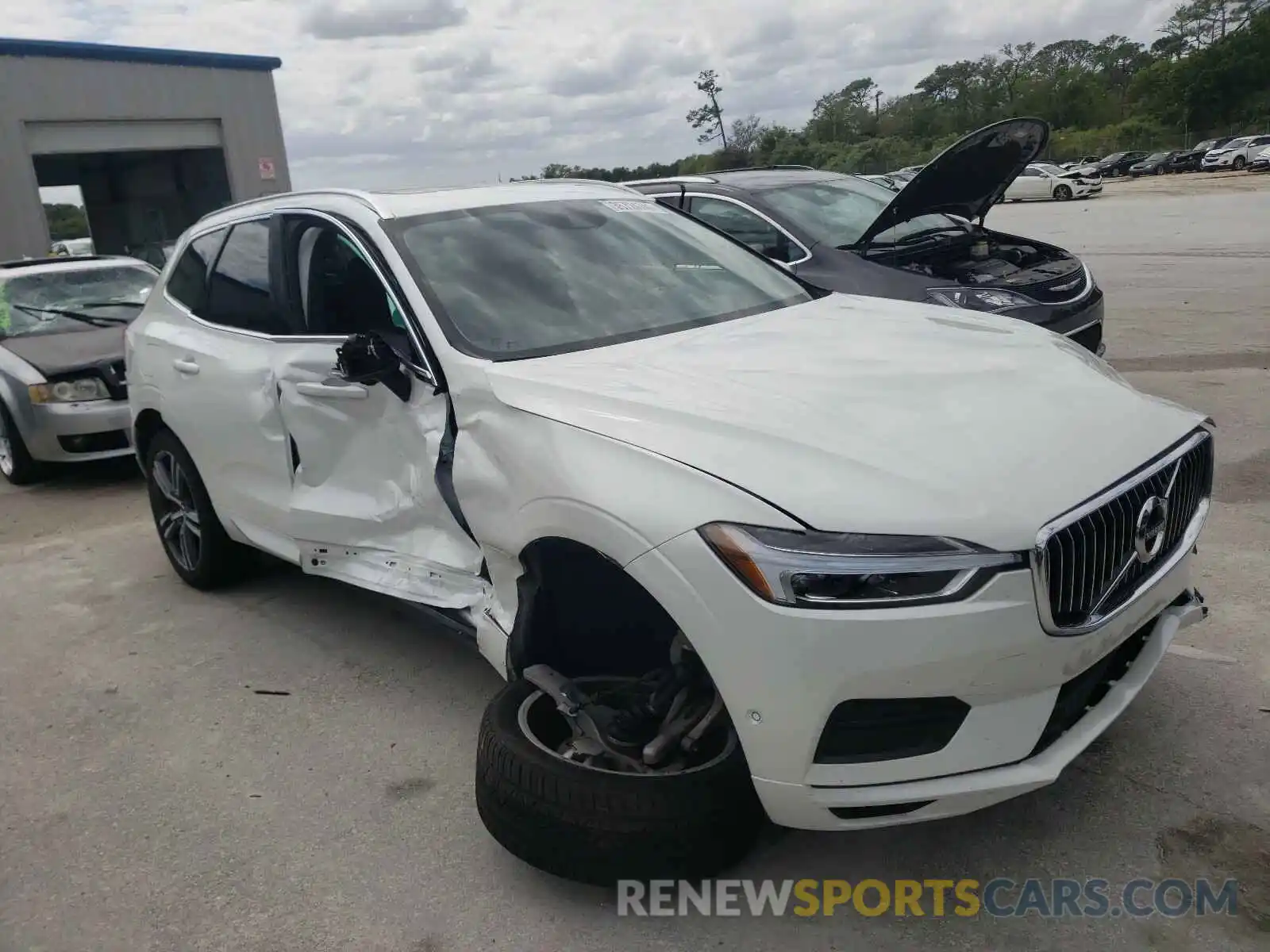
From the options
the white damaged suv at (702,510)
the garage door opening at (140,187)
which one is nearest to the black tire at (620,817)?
the white damaged suv at (702,510)

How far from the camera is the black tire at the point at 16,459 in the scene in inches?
297

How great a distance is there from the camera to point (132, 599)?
5.07 metres

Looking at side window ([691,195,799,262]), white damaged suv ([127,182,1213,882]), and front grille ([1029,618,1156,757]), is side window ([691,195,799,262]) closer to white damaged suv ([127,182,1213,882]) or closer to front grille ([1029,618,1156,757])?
white damaged suv ([127,182,1213,882])

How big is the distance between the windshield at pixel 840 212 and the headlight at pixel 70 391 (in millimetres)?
4913

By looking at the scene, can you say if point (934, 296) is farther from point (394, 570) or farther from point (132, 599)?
point (132, 599)

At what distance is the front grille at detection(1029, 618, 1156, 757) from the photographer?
2.32m

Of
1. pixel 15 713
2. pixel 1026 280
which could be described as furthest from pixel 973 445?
pixel 1026 280

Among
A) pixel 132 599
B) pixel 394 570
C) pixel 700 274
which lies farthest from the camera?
pixel 132 599

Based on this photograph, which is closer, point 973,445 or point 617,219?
point 973,445

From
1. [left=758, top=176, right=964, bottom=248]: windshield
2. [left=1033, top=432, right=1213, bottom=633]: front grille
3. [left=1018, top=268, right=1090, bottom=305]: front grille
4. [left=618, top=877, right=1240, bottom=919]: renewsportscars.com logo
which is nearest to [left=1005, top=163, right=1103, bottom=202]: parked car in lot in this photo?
[left=758, top=176, right=964, bottom=248]: windshield

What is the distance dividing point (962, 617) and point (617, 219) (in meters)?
2.38

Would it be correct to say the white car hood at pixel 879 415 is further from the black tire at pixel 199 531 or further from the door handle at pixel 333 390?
the black tire at pixel 199 531

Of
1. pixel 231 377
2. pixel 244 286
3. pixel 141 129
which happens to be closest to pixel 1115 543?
pixel 231 377

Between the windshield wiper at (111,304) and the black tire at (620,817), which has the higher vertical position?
the windshield wiper at (111,304)
